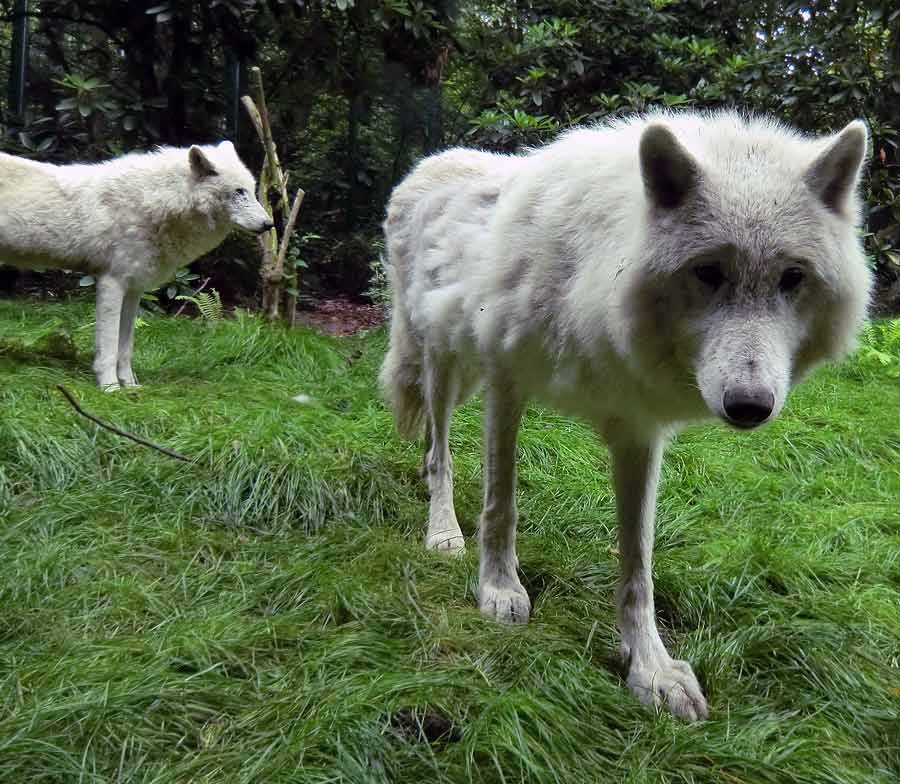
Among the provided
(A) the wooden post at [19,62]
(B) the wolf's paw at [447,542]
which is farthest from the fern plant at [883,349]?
(A) the wooden post at [19,62]

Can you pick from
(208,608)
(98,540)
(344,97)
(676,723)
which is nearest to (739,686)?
(676,723)

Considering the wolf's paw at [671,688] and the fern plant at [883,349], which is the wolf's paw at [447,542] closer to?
the wolf's paw at [671,688]

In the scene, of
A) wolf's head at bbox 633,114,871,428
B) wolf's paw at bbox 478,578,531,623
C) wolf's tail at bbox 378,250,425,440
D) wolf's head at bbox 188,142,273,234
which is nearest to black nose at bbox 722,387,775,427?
wolf's head at bbox 633,114,871,428

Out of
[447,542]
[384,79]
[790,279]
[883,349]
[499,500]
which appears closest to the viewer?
[790,279]

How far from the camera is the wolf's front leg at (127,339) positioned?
529cm

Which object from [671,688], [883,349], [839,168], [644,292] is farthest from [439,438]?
[883,349]

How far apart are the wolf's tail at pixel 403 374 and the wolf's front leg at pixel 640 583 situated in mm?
1516

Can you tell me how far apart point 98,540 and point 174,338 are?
3.89 m

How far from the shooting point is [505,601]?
104 inches

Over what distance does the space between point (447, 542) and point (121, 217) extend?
3.67m

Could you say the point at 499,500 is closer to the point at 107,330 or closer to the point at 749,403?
the point at 749,403

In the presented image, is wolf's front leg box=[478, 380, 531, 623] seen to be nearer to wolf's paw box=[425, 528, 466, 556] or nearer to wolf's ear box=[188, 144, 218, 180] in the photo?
wolf's paw box=[425, 528, 466, 556]

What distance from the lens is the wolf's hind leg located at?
3396 mm

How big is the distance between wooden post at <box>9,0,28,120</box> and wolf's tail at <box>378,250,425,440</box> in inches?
255
